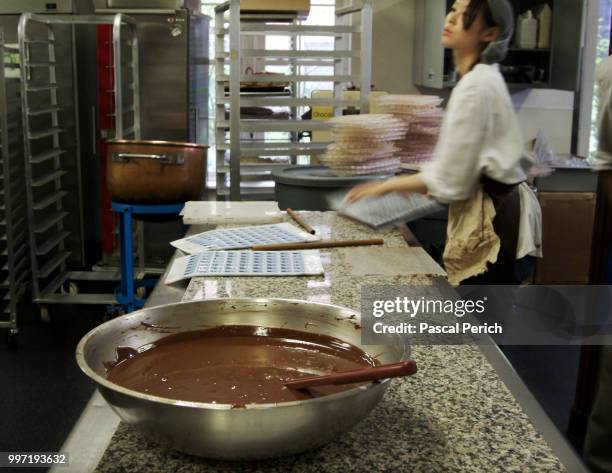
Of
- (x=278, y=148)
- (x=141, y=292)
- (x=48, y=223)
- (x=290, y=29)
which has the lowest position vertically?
(x=141, y=292)

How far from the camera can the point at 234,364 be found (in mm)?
1000

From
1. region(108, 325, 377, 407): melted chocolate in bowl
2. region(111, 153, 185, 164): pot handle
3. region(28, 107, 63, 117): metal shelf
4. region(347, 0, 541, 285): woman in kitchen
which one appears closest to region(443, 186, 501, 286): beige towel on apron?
region(347, 0, 541, 285): woman in kitchen

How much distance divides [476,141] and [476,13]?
0.34 meters

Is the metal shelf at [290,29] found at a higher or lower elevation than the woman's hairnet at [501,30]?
higher

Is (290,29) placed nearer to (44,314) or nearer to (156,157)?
(156,157)

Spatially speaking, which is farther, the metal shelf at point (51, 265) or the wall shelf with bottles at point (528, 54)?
the wall shelf with bottles at point (528, 54)

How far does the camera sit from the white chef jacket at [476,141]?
5.43ft

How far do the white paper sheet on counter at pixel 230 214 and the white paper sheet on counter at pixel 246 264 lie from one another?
42 cm

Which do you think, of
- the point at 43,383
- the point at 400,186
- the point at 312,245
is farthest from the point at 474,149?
the point at 43,383

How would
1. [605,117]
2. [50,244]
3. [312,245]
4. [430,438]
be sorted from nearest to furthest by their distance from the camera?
[430,438] → [312,245] → [605,117] → [50,244]

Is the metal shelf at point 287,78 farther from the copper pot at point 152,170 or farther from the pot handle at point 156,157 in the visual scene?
the pot handle at point 156,157

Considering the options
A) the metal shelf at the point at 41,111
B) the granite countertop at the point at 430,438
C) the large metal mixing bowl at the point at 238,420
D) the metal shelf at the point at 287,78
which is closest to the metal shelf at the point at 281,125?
the metal shelf at the point at 287,78

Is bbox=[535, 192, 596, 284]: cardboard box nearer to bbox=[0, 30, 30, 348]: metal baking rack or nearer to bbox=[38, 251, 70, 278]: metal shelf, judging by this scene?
bbox=[38, 251, 70, 278]: metal shelf

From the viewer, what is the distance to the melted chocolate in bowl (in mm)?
908
